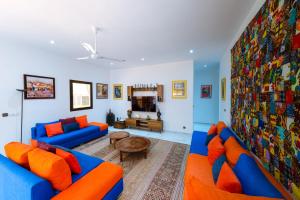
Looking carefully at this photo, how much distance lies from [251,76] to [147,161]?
100 inches

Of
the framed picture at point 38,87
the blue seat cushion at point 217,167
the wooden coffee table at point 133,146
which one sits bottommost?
the wooden coffee table at point 133,146

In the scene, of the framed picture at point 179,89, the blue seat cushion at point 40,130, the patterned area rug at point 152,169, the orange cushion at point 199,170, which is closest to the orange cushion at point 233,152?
the orange cushion at point 199,170

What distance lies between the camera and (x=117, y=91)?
6.17m

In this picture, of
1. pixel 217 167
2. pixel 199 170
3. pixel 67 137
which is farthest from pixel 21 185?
pixel 67 137

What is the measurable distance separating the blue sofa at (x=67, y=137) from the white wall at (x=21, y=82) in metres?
0.43

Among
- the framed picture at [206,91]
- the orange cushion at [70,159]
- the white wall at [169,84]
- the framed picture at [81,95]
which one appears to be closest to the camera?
the orange cushion at [70,159]

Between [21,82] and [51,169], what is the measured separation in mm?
3268

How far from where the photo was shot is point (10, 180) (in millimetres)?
1337

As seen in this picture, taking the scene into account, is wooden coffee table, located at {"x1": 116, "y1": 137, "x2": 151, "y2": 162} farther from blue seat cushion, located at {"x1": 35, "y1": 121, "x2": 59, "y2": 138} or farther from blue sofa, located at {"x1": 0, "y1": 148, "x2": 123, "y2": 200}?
blue seat cushion, located at {"x1": 35, "y1": 121, "x2": 59, "y2": 138}

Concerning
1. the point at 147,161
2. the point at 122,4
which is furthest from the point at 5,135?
the point at 122,4

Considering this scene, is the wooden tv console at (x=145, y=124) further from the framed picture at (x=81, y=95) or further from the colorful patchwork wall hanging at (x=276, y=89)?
the colorful patchwork wall hanging at (x=276, y=89)

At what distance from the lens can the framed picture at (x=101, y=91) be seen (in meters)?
5.61

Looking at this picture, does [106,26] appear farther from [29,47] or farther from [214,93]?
[214,93]

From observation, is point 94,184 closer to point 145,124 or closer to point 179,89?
point 145,124
